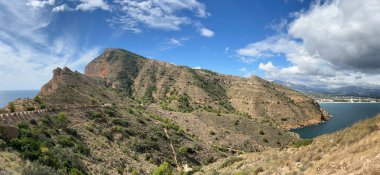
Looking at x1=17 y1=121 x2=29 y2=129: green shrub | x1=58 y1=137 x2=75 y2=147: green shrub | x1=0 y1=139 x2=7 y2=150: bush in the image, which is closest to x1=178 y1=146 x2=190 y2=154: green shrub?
x1=58 y1=137 x2=75 y2=147: green shrub

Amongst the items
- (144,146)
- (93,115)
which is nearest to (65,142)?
(144,146)

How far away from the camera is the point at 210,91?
437ft

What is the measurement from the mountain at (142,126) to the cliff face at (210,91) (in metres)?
0.48

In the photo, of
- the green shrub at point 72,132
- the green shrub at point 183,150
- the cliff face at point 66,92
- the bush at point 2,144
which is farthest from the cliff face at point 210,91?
the bush at point 2,144

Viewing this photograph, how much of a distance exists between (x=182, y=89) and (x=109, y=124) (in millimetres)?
82437

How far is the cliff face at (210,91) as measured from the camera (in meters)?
120

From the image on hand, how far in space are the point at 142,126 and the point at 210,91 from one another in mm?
81618

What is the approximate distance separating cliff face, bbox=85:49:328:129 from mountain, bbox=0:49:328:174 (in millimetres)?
479

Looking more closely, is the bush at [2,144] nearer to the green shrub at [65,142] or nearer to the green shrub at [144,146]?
the green shrub at [65,142]

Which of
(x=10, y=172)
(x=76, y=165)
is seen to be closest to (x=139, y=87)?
(x=76, y=165)

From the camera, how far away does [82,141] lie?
118 ft

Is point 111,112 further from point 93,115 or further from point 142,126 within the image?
point 142,126

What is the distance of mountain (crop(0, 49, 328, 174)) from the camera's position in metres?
26.8

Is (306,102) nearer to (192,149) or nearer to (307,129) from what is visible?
A: (307,129)
